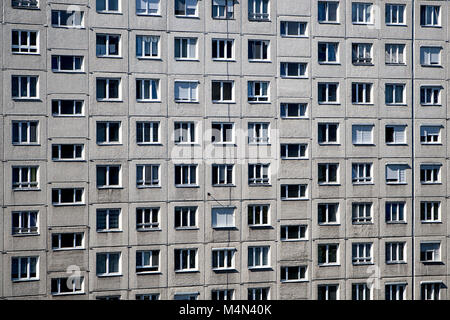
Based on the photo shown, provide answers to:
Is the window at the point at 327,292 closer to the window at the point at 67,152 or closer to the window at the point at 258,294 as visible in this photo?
the window at the point at 258,294

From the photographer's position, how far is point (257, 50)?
385 inches

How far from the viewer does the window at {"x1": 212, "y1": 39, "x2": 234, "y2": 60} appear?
9.67 meters

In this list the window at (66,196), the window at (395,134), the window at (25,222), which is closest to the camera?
the window at (25,222)

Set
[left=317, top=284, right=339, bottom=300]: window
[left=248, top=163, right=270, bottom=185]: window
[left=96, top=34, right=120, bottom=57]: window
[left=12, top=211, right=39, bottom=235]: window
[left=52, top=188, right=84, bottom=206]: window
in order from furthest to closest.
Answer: [left=317, top=284, right=339, bottom=300]: window
[left=248, top=163, right=270, bottom=185]: window
[left=96, top=34, right=120, bottom=57]: window
[left=52, top=188, right=84, bottom=206]: window
[left=12, top=211, right=39, bottom=235]: window

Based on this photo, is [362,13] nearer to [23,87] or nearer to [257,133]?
[257,133]

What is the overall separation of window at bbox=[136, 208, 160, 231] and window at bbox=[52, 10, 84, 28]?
320 cm

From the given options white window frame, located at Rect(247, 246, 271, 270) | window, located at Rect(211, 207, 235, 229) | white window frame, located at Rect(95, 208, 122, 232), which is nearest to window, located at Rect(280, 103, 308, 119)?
window, located at Rect(211, 207, 235, 229)

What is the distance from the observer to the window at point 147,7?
947 centimetres

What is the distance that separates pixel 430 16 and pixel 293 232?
15.1 ft

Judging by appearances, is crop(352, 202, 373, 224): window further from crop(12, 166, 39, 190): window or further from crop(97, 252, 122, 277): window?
crop(12, 166, 39, 190): window

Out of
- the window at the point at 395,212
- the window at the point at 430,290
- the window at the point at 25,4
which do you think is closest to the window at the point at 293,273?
the window at the point at 395,212

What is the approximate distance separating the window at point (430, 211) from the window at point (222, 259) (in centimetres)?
347

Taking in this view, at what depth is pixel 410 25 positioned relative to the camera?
10188 millimetres

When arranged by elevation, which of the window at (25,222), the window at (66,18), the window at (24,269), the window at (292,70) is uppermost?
the window at (66,18)
